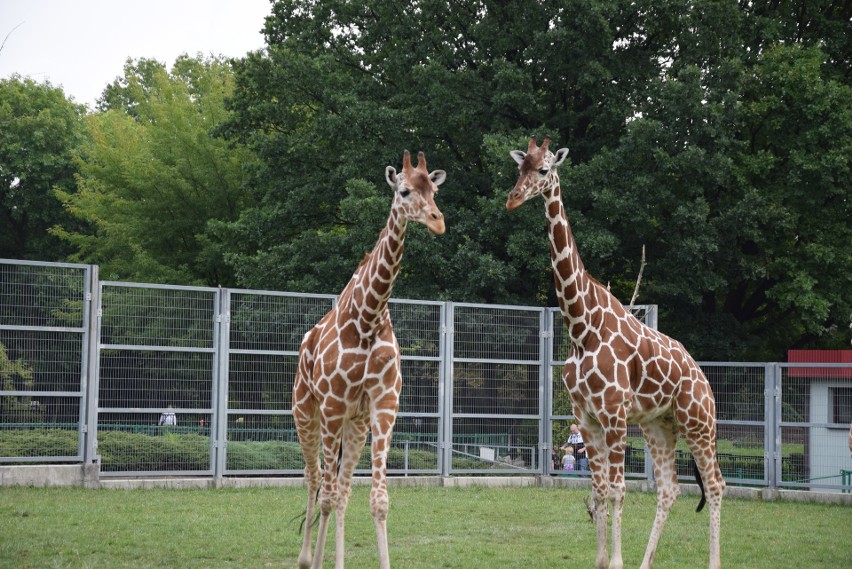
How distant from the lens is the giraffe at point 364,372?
7.70 m

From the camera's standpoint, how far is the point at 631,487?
17.3m

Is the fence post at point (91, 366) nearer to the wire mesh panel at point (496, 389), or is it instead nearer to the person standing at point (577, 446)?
the wire mesh panel at point (496, 389)

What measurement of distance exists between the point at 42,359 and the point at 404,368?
19.3ft

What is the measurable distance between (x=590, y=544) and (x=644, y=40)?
19.0 m

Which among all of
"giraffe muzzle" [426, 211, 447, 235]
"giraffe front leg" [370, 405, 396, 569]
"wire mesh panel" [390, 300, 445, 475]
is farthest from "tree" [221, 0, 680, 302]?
"giraffe muzzle" [426, 211, 447, 235]

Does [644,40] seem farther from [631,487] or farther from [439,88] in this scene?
[631,487]

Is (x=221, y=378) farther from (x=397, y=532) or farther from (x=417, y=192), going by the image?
(x=417, y=192)

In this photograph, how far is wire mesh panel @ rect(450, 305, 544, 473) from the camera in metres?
17.5

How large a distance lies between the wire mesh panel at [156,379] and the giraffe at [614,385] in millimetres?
7638

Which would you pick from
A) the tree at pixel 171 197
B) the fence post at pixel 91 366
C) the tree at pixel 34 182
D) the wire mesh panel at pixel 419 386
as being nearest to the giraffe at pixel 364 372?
the fence post at pixel 91 366

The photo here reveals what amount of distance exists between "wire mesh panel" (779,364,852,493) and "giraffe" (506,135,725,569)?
7.21m

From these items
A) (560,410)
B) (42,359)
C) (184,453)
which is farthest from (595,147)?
(42,359)

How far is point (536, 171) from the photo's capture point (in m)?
8.51

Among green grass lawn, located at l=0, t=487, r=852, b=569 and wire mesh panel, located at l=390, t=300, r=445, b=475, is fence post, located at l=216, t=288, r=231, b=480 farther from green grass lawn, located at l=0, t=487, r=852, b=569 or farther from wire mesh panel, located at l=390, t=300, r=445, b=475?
wire mesh panel, located at l=390, t=300, r=445, b=475
